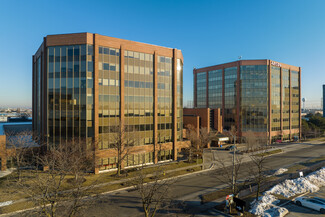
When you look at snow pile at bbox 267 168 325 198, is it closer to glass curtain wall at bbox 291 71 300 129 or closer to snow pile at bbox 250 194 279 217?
snow pile at bbox 250 194 279 217

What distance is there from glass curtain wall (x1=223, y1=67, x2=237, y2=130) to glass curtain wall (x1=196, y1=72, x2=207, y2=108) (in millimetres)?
11293

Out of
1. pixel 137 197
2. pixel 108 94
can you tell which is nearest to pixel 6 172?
pixel 108 94

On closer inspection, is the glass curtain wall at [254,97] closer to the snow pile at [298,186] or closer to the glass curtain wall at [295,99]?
the glass curtain wall at [295,99]

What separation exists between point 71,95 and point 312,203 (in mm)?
38539

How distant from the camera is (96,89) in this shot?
3441cm

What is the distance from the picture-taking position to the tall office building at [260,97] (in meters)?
66.1

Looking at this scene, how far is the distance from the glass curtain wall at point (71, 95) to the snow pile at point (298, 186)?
1226 inches

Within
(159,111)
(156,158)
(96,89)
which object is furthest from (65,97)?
(156,158)

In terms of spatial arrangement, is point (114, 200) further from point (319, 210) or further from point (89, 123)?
point (319, 210)

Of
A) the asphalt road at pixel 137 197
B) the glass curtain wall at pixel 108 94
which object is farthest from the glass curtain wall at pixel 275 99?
the glass curtain wall at pixel 108 94

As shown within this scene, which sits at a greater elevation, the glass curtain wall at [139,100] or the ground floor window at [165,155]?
the glass curtain wall at [139,100]

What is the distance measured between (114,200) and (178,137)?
24862mm

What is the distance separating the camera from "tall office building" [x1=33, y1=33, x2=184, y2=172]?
112 feet

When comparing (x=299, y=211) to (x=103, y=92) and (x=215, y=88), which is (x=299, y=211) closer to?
(x=103, y=92)
